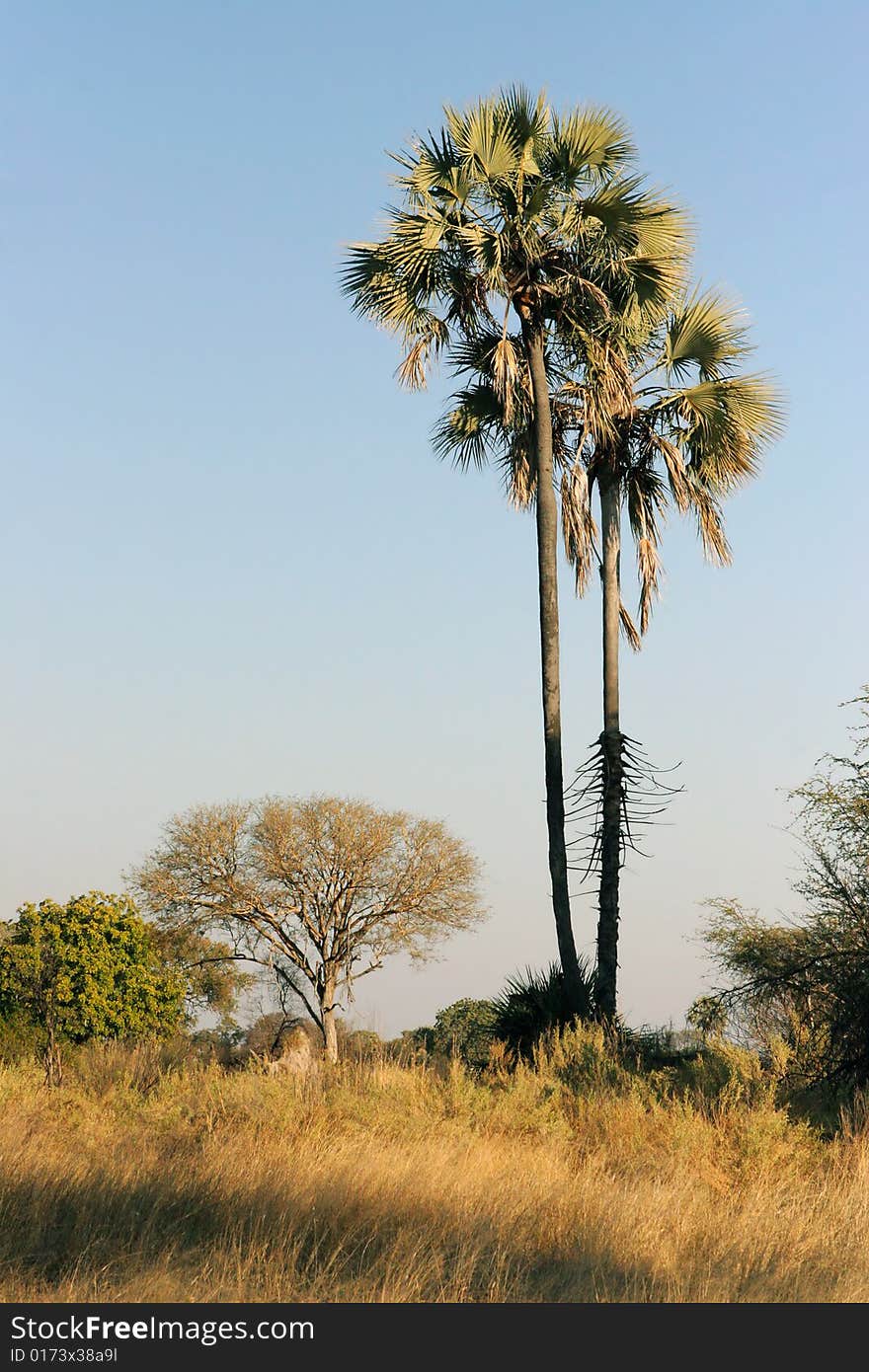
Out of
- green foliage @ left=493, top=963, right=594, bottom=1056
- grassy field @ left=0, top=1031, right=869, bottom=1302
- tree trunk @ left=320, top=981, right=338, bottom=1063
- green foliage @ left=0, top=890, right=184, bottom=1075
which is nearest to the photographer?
grassy field @ left=0, top=1031, right=869, bottom=1302

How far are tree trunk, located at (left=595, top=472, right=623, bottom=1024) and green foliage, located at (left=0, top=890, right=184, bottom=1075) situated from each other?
66.2ft

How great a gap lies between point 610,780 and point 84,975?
2281 centimetres

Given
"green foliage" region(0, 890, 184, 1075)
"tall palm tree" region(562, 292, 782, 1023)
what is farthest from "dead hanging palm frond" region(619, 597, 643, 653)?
"green foliage" region(0, 890, 184, 1075)

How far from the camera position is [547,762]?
19.8 m

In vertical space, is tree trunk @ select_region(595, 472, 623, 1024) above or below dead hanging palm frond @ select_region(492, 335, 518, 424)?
below

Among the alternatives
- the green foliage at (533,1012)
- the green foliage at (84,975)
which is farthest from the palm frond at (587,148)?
the green foliage at (84,975)

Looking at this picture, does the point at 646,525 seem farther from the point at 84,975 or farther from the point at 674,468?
the point at 84,975

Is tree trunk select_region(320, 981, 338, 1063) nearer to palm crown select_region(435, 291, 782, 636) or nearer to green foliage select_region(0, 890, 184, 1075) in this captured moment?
green foliage select_region(0, 890, 184, 1075)

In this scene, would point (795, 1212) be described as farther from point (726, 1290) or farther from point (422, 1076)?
point (422, 1076)

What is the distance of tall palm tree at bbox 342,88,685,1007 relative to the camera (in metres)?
20.2

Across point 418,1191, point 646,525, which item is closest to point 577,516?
point 646,525
